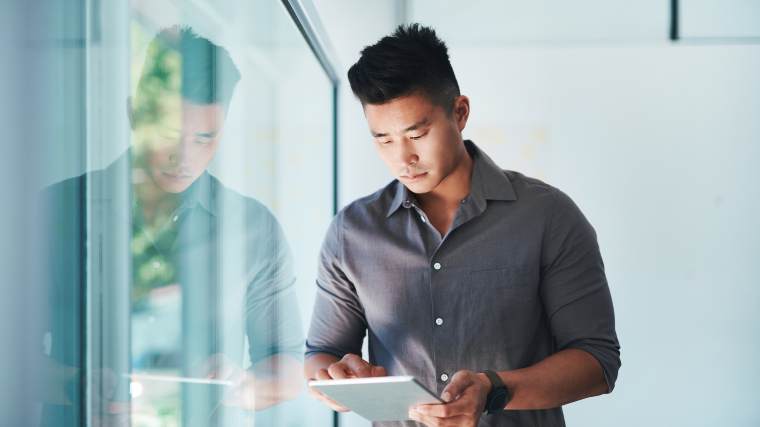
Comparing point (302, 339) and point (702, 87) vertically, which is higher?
point (702, 87)

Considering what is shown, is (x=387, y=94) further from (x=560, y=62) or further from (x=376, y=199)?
(x=560, y=62)

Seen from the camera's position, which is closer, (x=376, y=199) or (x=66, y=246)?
(x=66, y=246)

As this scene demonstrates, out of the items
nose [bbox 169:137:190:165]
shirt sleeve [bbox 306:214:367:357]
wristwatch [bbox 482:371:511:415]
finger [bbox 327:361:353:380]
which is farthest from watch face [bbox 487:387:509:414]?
nose [bbox 169:137:190:165]

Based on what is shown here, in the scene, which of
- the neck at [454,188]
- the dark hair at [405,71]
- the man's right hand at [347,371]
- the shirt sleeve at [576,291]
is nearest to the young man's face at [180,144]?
the dark hair at [405,71]

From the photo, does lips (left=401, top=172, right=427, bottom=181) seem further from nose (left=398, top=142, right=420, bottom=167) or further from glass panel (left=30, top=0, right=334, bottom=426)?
glass panel (left=30, top=0, right=334, bottom=426)

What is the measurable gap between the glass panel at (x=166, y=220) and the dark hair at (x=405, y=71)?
7.9 inches

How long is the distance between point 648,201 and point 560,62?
0.71 meters

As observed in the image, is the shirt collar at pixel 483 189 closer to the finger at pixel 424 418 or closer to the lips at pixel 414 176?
the lips at pixel 414 176

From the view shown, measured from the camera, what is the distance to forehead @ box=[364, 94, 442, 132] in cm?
123

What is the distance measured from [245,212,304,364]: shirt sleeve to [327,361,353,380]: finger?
0.18 m

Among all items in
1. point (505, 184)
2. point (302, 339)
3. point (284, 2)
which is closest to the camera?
point (505, 184)

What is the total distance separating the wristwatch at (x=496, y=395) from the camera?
1.09 meters

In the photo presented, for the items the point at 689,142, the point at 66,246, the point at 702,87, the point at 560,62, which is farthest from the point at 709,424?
the point at 66,246

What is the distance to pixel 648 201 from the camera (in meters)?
3.09
